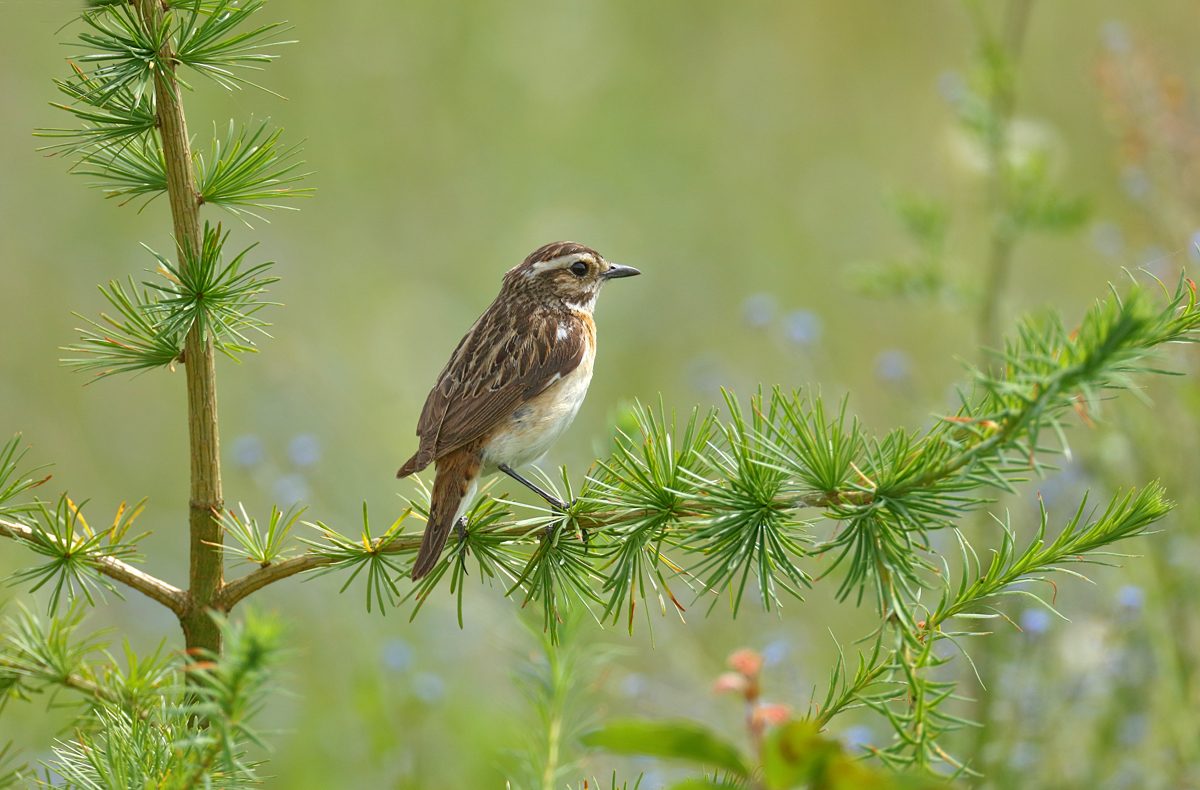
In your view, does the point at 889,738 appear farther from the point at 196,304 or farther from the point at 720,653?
the point at 196,304

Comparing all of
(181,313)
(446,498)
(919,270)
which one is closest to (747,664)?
(181,313)

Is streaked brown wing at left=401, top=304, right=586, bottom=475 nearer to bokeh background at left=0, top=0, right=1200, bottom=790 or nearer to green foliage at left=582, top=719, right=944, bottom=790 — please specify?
bokeh background at left=0, top=0, right=1200, bottom=790

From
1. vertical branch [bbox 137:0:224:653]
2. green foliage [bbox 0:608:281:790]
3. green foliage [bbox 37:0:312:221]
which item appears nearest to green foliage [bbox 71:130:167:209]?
green foliage [bbox 37:0:312:221]

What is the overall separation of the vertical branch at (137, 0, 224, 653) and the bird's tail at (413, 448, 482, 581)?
15.5 inches

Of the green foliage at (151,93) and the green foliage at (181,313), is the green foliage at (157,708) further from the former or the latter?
the green foliage at (151,93)

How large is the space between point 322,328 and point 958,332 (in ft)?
15.3

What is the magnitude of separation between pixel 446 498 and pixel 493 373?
3.34ft

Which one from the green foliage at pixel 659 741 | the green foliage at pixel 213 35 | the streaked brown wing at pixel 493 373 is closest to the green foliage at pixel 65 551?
the green foliage at pixel 213 35

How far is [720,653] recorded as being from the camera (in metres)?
5.16

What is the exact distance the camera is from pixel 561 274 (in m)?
4.28

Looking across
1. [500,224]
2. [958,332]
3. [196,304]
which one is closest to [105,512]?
[500,224]

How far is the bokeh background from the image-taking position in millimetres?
3912

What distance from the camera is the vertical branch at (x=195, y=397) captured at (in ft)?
5.66

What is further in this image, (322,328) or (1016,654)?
(322,328)
